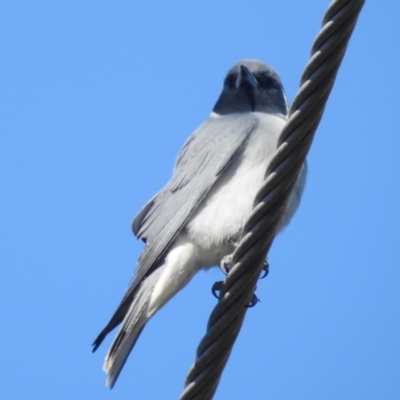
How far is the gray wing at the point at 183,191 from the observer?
5.05m

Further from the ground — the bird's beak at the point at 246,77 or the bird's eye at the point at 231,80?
the bird's eye at the point at 231,80

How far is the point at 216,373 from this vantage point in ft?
10.9

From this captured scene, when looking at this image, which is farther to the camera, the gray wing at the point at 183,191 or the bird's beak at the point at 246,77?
the bird's beak at the point at 246,77

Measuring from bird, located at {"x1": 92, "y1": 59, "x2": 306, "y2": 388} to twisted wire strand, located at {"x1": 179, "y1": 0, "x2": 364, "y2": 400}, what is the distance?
1.49 meters

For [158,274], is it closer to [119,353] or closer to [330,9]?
[119,353]

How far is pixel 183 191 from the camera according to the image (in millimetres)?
5430

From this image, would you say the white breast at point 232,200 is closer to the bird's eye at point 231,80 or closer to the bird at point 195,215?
the bird at point 195,215

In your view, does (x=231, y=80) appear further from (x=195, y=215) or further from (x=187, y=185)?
(x=195, y=215)

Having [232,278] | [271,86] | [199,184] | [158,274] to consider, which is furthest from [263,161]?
[232,278]

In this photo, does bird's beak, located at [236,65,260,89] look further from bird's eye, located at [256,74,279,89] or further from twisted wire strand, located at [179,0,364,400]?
twisted wire strand, located at [179,0,364,400]

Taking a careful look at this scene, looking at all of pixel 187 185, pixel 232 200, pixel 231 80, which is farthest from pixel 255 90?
pixel 232 200

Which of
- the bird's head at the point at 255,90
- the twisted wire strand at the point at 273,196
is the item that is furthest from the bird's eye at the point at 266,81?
the twisted wire strand at the point at 273,196

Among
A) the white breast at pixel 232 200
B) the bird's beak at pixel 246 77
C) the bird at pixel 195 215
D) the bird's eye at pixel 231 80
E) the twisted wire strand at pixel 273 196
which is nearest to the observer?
the twisted wire strand at pixel 273 196

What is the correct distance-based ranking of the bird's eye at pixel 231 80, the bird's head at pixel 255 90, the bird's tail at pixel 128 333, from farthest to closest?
the bird's eye at pixel 231 80 → the bird's head at pixel 255 90 → the bird's tail at pixel 128 333
